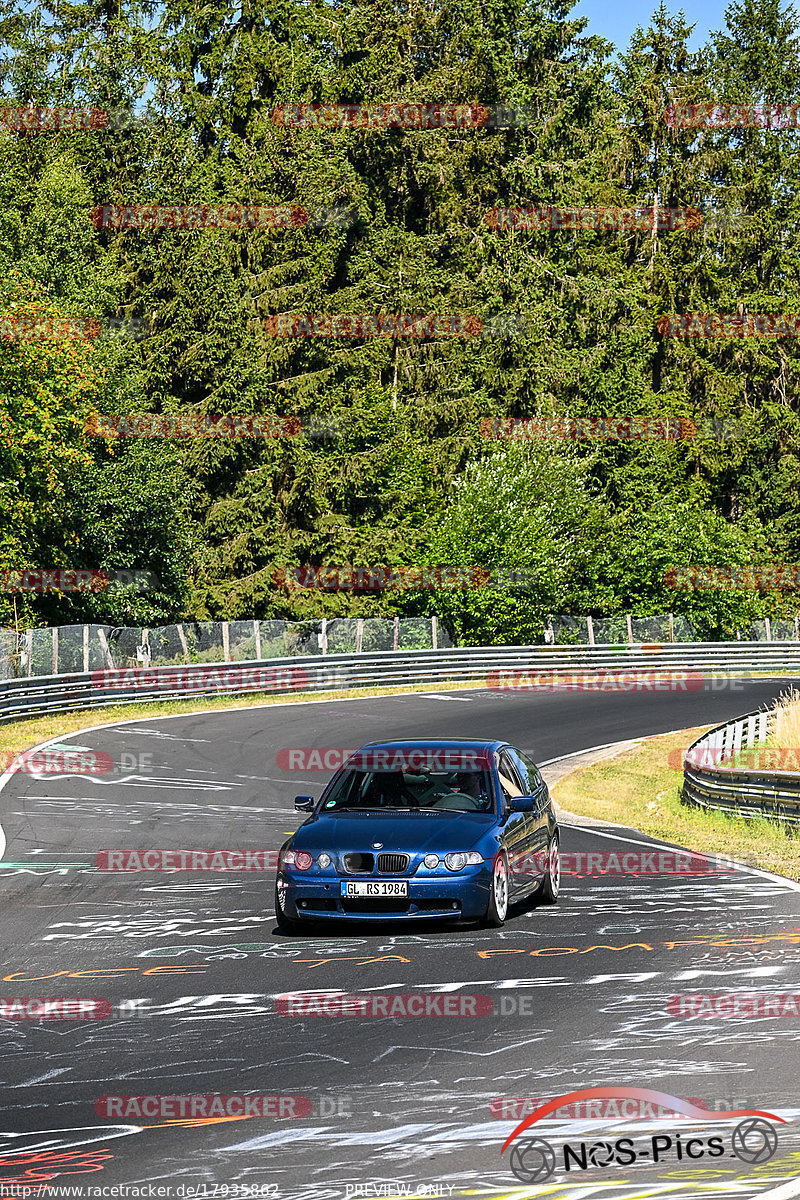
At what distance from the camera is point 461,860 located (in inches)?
459

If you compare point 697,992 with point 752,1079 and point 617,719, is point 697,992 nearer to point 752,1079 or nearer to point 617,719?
point 752,1079

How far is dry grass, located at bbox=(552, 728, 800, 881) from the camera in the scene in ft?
59.2

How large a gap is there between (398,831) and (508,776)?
185 cm

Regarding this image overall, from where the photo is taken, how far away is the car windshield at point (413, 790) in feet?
41.4

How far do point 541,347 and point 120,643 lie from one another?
3230 centimetres

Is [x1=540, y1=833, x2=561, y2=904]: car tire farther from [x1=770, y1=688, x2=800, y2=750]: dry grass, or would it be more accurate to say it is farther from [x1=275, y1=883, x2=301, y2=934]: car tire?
[x1=770, y1=688, x2=800, y2=750]: dry grass

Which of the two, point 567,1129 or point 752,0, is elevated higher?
point 752,0

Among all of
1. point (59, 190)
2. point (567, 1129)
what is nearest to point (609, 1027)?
point (567, 1129)

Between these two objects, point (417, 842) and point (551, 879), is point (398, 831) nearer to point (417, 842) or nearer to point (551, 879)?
point (417, 842)

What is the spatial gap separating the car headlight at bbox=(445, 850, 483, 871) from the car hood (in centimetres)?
7

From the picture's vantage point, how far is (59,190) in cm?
5681

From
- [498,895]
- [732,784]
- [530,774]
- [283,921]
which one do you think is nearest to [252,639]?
[732,784]

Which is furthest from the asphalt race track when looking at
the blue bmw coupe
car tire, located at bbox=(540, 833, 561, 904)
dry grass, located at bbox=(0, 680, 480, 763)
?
dry grass, located at bbox=(0, 680, 480, 763)

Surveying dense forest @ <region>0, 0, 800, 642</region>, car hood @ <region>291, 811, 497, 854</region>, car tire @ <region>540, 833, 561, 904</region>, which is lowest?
car tire @ <region>540, 833, 561, 904</region>
